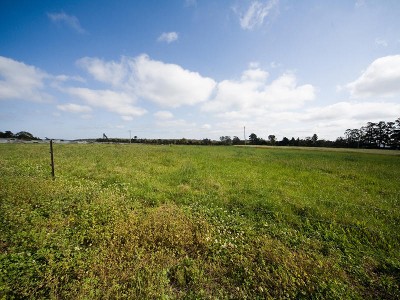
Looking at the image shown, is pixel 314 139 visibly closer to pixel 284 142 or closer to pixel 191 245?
pixel 284 142

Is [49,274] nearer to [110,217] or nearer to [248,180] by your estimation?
[110,217]

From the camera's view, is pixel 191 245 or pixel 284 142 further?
pixel 284 142

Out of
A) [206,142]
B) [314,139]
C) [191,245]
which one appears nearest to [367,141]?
[314,139]

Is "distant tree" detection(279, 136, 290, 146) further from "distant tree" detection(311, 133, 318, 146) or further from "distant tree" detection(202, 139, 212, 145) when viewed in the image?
"distant tree" detection(202, 139, 212, 145)

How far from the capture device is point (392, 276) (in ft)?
14.5

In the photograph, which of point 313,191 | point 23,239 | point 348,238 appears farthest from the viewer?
point 313,191

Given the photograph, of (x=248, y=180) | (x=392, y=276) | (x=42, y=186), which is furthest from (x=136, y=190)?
(x=392, y=276)

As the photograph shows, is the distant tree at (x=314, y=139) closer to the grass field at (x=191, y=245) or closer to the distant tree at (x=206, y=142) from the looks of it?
the distant tree at (x=206, y=142)

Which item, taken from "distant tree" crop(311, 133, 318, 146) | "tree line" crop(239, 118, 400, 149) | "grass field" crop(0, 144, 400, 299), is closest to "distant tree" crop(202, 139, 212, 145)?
"tree line" crop(239, 118, 400, 149)

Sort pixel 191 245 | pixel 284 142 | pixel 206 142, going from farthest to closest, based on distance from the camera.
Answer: pixel 206 142 → pixel 284 142 → pixel 191 245

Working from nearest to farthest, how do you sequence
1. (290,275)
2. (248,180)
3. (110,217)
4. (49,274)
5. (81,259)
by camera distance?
(49,274), (290,275), (81,259), (110,217), (248,180)

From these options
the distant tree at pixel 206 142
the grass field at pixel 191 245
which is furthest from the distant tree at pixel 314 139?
the grass field at pixel 191 245

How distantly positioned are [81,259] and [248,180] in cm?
1050

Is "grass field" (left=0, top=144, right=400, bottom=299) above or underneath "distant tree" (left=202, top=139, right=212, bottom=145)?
underneath
